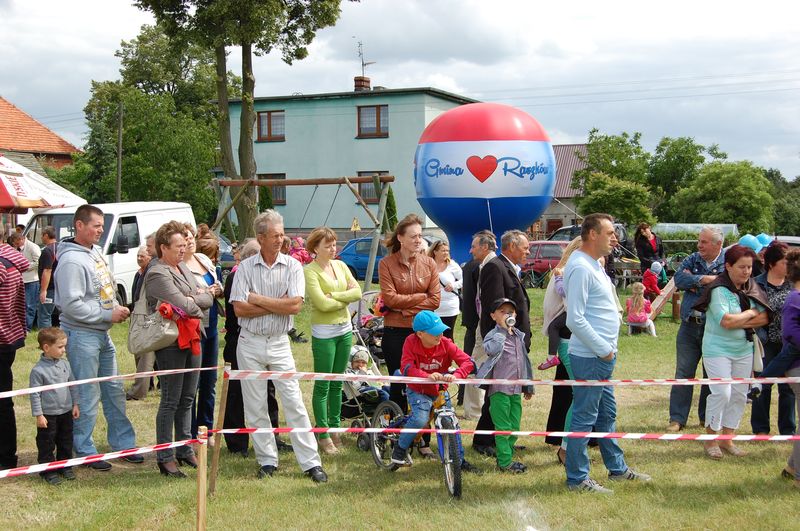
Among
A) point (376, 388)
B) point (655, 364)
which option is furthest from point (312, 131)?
point (376, 388)

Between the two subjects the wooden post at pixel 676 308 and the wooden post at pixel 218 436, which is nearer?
the wooden post at pixel 218 436

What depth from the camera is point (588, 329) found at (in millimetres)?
5746

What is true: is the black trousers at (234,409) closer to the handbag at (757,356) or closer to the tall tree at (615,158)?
the handbag at (757,356)

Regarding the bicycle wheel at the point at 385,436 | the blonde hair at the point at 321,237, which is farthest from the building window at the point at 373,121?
the bicycle wheel at the point at 385,436

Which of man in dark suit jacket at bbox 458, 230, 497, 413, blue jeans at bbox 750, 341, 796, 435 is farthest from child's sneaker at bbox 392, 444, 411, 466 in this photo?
blue jeans at bbox 750, 341, 796, 435

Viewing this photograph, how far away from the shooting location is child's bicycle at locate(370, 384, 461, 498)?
584 centimetres

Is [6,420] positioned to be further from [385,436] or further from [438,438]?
[438,438]

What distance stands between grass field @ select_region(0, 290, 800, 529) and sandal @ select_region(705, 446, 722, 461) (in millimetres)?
87

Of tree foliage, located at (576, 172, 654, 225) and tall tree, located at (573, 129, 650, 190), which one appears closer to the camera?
tree foliage, located at (576, 172, 654, 225)

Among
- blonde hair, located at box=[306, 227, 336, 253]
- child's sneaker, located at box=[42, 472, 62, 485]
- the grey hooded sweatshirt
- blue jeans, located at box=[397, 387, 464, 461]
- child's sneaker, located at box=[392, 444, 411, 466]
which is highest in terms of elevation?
blonde hair, located at box=[306, 227, 336, 253]

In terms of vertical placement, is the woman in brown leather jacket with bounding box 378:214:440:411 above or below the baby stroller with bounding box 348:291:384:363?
above

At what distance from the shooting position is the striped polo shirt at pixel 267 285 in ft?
20.6

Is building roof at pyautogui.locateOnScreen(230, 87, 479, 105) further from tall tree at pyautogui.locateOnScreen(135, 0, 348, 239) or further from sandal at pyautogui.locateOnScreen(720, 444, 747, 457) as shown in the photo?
sandal at pyautogui.locateOnScreen(720, 444, 747, 457)

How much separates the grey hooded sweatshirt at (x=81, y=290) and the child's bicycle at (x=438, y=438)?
2.36 m
